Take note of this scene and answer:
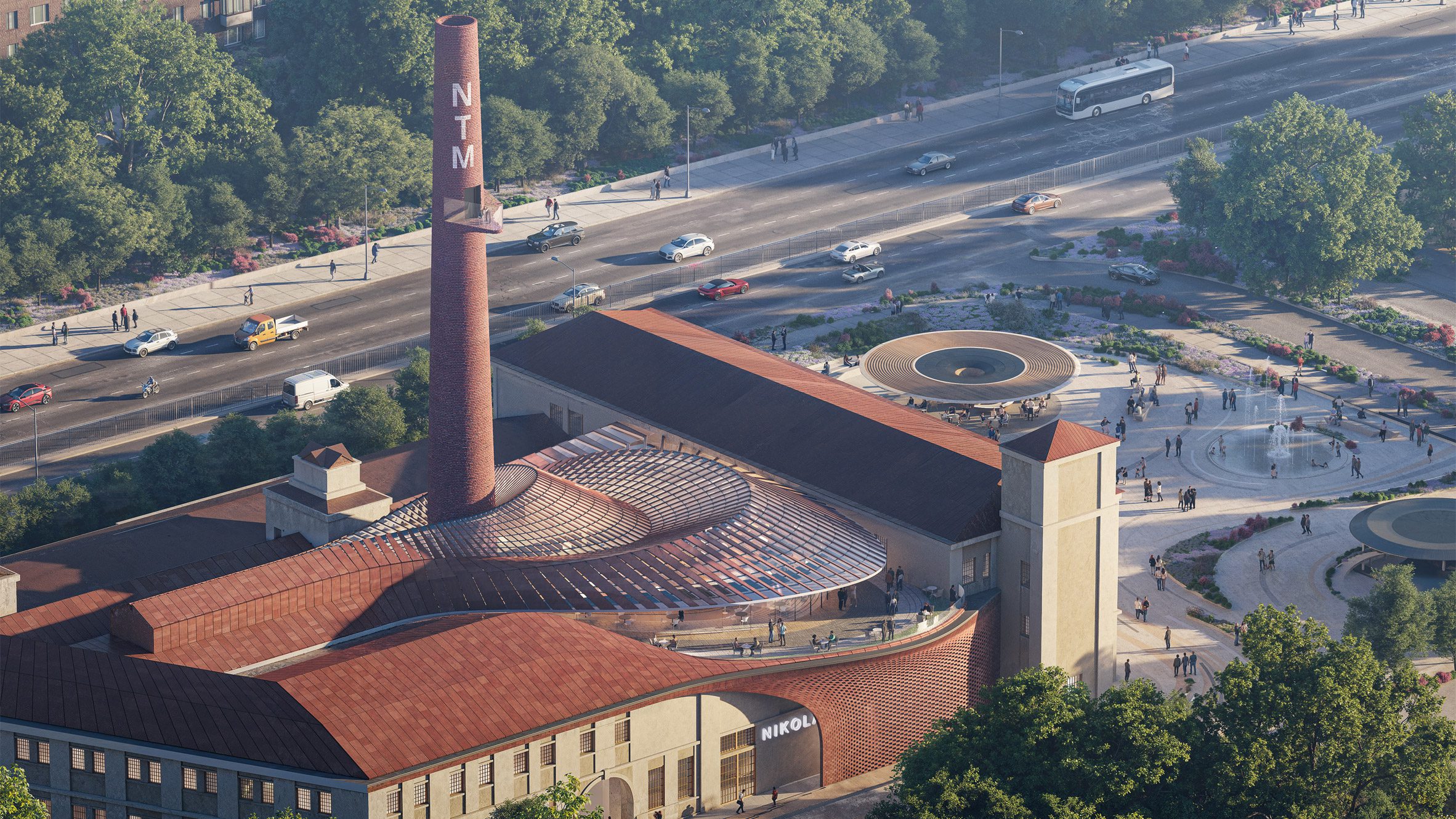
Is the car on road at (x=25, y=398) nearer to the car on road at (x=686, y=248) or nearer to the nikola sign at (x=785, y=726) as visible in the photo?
the car on road at (x=686, y=248)

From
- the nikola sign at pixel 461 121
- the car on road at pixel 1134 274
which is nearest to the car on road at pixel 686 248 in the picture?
the car on road at pixel 1134 274

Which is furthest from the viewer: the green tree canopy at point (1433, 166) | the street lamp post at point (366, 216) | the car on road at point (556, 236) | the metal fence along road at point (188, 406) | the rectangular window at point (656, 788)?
the car on road at point (556, 236)

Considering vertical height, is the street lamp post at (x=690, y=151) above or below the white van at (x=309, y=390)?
above

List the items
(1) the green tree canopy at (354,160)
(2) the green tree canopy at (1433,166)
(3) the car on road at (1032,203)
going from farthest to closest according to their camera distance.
→ (3) the car on road at (1032,203)
(2) the green tree canopy at (1433,166)
(1) the green tree canopy at (354,160)

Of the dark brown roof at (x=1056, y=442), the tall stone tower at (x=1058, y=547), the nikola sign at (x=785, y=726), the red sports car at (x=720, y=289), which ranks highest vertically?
the dark brown roof at (x=1056, y=442)

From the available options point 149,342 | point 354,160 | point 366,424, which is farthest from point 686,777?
point 354,160

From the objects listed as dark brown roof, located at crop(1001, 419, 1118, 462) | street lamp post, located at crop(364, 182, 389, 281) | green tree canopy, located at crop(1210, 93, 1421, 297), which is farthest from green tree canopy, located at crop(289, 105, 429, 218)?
dark brown roof, located at crop(1001, 419, 1118, 462)

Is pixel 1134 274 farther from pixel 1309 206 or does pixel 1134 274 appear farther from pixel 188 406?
pixel 188 406
